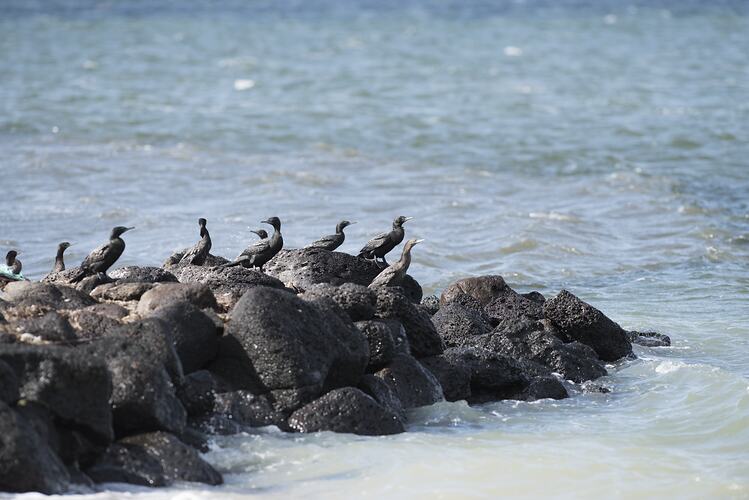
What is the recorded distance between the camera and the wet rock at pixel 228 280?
10.8m

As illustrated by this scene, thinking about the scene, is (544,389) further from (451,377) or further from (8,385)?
(8,385)

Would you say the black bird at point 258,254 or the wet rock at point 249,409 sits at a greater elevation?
the black bird at point 258,254

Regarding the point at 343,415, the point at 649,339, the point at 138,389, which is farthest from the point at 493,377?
the point at 138,389

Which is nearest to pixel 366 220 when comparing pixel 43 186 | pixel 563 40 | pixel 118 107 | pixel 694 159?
pixel 43 186

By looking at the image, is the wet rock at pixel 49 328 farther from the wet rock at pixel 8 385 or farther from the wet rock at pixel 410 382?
the wet rock at pixel 410 382

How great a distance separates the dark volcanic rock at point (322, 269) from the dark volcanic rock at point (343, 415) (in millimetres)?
2955

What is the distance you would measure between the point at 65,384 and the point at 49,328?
1042 mm

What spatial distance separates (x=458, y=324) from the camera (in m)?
12.4

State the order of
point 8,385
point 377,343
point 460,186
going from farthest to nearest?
point 460,186, point 377,343, point 8,385

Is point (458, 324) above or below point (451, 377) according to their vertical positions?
above

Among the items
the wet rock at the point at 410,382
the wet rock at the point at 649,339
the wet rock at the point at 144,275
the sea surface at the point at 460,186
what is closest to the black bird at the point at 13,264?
the sea surface at the point at 460,186

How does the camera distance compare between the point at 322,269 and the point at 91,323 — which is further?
the point at 322,269

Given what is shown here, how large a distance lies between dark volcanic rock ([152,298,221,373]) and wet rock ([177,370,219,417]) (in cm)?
21

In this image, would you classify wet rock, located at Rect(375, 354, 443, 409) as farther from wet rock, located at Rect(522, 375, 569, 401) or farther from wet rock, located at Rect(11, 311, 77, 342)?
wet rock, located at Rect(11, 311, 77, 342)
